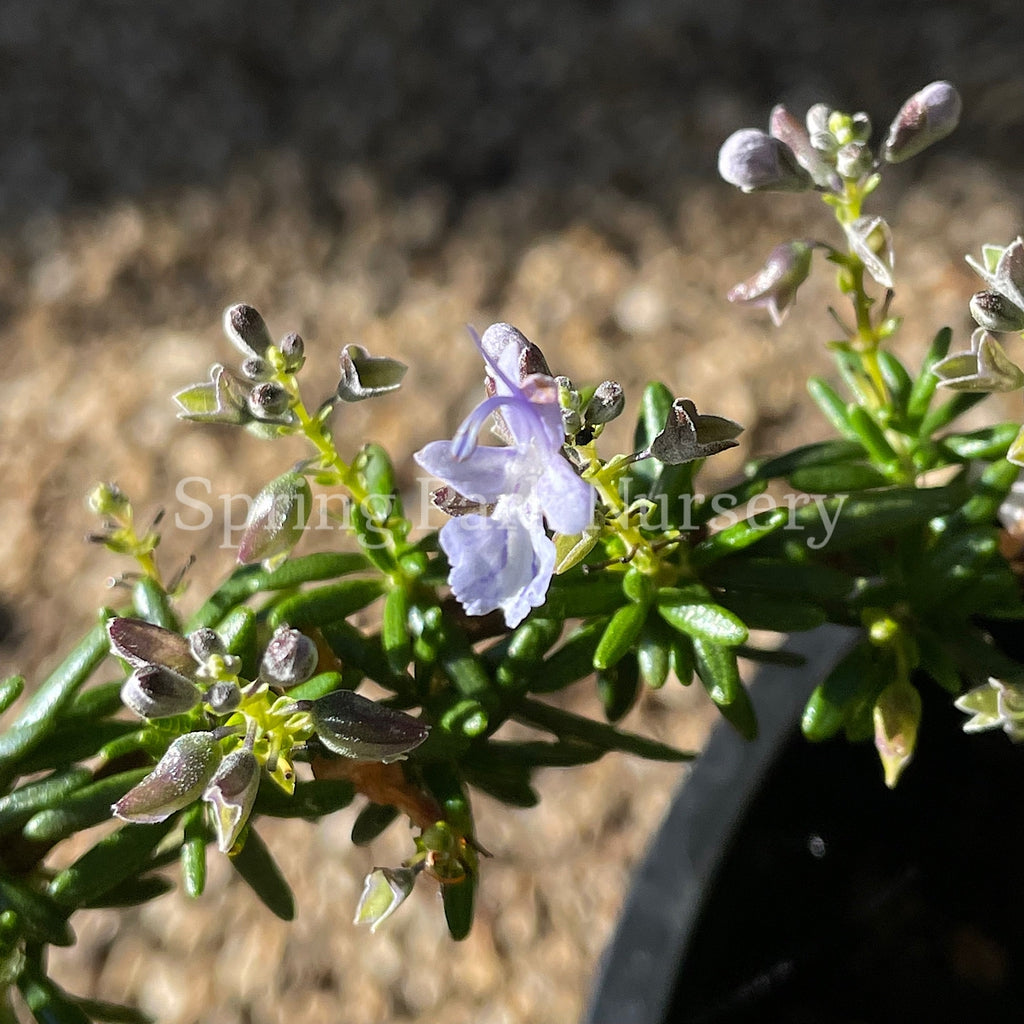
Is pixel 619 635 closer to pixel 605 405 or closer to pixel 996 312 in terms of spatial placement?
pixel 605 405

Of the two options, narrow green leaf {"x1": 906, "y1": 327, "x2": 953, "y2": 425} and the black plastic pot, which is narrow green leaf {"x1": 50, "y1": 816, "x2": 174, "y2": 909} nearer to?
the black plastic pot

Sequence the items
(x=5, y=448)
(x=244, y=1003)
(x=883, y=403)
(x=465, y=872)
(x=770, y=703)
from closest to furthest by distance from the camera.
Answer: (x=465, y=872)
(x=883, y=403)
(x=770, y=703)
(x=244, y=1003)
(x=5, y=448)

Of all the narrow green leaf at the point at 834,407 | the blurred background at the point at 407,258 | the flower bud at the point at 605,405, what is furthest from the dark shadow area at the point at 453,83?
the flower bud at the point at 605,405

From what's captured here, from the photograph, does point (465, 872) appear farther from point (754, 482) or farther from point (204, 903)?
point (204, 903)

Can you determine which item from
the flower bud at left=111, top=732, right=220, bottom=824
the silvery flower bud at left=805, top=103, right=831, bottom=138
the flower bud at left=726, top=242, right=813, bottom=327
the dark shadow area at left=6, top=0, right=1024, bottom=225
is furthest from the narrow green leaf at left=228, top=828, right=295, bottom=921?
the dark shadow area at left=6, top=0, right=1024, bottom=225

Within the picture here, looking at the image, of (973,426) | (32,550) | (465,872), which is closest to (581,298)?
(973,426)

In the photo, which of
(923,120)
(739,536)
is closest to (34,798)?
(739,536)
